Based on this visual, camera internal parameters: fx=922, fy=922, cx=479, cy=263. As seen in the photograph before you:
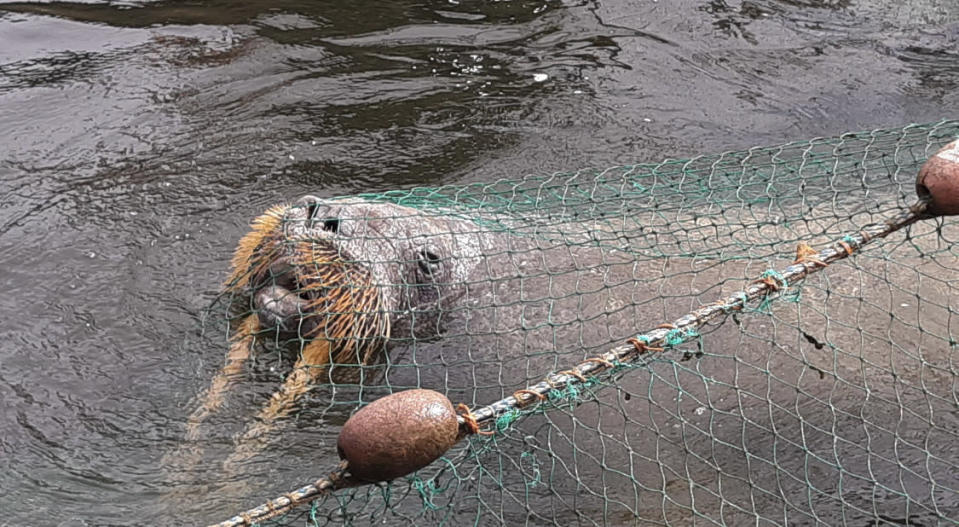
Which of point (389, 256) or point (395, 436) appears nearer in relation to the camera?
point (395, 436)

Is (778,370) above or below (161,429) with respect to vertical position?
above

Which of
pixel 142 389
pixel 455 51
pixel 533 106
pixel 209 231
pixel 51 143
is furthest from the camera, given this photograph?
pixel 455 51

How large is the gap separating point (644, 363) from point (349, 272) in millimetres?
1697

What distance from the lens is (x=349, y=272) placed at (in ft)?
15.2

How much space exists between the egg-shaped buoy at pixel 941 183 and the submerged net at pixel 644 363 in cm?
56

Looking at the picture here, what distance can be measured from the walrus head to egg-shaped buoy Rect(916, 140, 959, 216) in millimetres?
2019

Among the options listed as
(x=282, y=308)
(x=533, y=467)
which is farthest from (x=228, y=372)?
(x=533, y=467)

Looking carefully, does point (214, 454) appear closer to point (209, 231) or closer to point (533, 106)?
point (209, 231)

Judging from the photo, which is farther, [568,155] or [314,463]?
[568,155]

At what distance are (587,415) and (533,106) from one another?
4442 mm

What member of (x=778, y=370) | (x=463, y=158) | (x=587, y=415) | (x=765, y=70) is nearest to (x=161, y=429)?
(x=587, y=415)

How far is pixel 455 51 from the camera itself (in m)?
9.22

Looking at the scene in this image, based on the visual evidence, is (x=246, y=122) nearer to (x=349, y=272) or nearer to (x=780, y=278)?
(x=349, y=272)

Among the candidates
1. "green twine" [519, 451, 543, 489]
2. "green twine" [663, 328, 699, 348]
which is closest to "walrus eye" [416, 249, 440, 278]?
"green twine" [519, 451, 543, 489]
